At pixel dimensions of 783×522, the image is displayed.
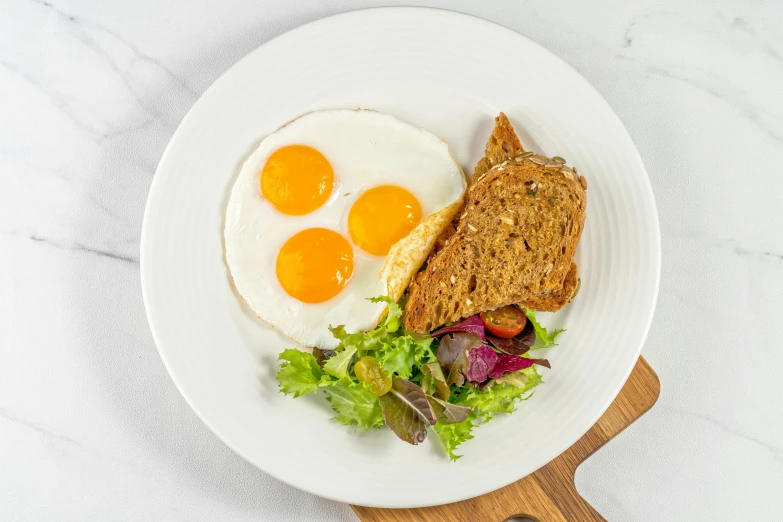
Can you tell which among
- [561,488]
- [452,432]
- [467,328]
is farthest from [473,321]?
[561,488]

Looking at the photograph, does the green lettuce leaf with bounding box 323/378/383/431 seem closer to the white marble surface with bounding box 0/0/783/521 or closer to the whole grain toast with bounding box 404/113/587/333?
the whole grain toast with bounding box 404/113/587/333

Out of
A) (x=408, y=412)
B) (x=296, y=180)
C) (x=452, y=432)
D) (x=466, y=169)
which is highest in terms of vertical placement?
(x=296, y=180)

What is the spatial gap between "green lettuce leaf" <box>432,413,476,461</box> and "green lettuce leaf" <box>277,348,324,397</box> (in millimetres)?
665

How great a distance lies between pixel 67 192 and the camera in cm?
382

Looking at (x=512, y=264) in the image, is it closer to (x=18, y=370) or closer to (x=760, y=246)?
(x=760, y=246)

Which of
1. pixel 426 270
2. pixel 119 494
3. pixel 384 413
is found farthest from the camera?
pixel 119 494

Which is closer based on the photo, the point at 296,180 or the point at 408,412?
the point at 408,412

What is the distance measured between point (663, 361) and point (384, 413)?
1.75 m

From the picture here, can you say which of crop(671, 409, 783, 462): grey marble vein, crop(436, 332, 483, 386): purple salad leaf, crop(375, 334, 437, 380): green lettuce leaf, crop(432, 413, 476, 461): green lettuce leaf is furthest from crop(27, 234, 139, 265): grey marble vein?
crop(671, 409, 783, 462): grey marble vein

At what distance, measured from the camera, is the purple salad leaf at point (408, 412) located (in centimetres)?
322

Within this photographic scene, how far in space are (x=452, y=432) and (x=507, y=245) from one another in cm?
101

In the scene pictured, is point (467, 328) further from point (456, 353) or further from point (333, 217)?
point (333, 217)

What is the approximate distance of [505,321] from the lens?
11.5 feet

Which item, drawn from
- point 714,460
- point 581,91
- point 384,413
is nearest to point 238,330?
point 384,413
